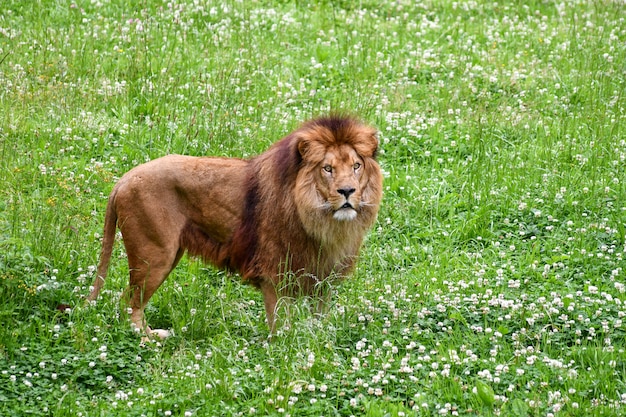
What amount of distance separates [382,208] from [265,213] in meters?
2.05

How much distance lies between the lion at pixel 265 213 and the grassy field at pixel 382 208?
0.27m

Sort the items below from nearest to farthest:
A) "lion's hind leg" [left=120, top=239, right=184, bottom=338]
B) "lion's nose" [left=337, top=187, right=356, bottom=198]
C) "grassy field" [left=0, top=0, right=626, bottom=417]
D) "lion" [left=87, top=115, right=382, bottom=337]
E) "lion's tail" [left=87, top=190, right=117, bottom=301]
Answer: "grassy field" [left=0, top=0, right=626, bottom=417]
"lion's nose" [left=337, top=187, right=356, bottom=198]
"lion" [left=87, top=115, right=382, bottom=337]
"lion's hind leg" [left=120, top=239, right=184, bottom=338]
"lion's tail" [left=87, top=190, right=117, bottom=301]

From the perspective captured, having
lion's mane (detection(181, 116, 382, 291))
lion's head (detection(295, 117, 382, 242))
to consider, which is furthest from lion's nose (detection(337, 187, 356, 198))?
lion's mane (detection(181, 116, 382, 291))

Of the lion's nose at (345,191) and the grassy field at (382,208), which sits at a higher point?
the lion's nose at (345,191)

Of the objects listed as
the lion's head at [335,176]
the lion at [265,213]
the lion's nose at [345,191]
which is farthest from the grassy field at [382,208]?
the lion's nose at [345,191]

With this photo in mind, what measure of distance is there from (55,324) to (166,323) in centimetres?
82

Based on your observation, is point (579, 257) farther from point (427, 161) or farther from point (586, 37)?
point (586, 37)

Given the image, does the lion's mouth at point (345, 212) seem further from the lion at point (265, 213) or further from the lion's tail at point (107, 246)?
the lion's tail at point (107, 246)

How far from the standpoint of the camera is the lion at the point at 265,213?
6.57 metres

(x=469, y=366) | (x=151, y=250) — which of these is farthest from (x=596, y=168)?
(x=151, y=250)

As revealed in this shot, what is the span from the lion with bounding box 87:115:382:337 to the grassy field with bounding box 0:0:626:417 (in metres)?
0.27

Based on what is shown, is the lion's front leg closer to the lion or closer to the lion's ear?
the lion

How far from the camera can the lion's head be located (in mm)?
6480

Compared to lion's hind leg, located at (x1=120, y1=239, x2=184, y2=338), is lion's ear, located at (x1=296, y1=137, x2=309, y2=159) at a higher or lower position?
higher
